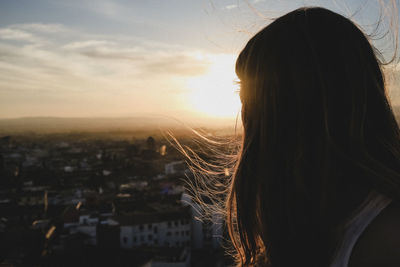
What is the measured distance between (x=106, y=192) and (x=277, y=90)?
16.5 m

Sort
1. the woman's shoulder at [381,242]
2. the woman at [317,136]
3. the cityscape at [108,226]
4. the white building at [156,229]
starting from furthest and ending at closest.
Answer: the white building at [156,229] → the cityscape at [108,226] → the woman at [317,136] → the woman's shoulder at [381,242]

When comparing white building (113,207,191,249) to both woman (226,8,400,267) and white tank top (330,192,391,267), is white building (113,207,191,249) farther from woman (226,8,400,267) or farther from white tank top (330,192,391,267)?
white tank top (330,192,391,267)

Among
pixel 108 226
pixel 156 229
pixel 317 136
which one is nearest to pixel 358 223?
pixel 317 136

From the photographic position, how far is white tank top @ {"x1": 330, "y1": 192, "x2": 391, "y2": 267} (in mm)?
509

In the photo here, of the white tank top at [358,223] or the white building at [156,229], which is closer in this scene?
the white tank top at [358,223]

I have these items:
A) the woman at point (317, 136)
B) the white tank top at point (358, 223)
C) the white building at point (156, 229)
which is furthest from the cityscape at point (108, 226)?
the white tank top at point (358, 223)

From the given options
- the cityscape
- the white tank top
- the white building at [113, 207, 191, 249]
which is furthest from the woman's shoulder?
the white building at [113, 207, 191, 249]

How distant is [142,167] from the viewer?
79.6 feet

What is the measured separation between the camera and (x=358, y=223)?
53cm

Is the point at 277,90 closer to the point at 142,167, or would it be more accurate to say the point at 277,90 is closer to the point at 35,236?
the point at 35,236

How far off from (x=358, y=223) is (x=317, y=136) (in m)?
0.17

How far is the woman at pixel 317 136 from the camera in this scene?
1.93ft

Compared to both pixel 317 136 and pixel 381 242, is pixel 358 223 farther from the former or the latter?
pixel 317 136

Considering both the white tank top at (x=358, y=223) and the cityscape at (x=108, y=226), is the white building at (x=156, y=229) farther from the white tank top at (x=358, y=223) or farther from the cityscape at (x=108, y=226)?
the white tank top at (x=358, y=223)
